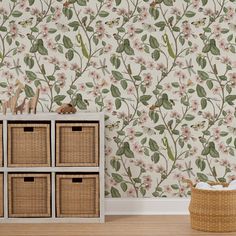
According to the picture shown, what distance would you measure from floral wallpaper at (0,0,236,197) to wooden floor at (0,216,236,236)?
47cm

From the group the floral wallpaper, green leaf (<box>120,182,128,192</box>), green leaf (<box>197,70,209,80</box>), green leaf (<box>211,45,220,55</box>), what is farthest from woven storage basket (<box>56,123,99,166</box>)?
green leaf (<box>211,45,220,55</box>)

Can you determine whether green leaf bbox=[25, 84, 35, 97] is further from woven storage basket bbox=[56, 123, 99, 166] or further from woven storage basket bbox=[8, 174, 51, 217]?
woven storage basket bbox=[8, 174, 51, 217]

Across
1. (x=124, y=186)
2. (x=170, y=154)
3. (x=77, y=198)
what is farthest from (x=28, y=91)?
(x=170, y=154)

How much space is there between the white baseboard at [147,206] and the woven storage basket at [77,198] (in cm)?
32

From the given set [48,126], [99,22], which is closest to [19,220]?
[48,126]

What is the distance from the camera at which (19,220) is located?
455 centimetres

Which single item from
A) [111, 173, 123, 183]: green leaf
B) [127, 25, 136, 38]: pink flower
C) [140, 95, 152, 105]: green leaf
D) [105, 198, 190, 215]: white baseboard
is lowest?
[105, 198, 190, 215]: white baseboard

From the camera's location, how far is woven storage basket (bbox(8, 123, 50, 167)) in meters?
4.51

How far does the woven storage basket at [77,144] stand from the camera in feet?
14.8

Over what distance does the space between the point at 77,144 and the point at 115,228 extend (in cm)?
64

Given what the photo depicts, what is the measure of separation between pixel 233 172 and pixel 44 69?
5.30ft

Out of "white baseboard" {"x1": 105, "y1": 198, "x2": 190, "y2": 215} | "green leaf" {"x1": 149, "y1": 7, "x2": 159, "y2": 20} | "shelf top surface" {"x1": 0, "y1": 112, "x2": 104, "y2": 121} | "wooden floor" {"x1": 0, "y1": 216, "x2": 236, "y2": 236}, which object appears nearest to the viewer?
"wooden floor" {"x1": 0, "y1": 216, "x2": 236, "y2": 236}

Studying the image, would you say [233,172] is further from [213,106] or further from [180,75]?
[180,75]

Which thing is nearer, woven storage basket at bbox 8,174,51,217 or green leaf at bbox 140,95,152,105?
woven storage basket at bbox 8,174,51,217
